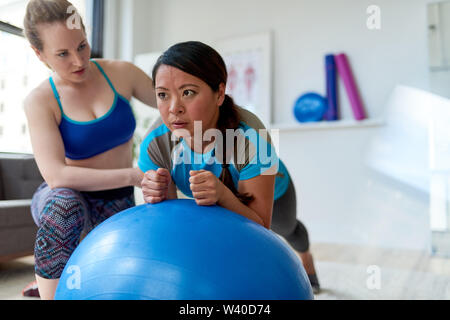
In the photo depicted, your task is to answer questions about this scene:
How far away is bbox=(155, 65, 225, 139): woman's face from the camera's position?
0.91 m

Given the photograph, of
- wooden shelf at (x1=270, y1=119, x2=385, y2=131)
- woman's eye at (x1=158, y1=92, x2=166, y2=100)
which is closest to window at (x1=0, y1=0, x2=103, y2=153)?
wooden shelf at (x1=270, y1=119, x2=385, y2=131)

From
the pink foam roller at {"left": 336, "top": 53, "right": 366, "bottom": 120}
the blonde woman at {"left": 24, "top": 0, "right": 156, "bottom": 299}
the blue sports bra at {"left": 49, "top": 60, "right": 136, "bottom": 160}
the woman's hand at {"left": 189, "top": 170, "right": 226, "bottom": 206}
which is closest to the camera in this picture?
the woman's hand at {"left": 189, "top": 170, "right": 226, "bottom": 206}

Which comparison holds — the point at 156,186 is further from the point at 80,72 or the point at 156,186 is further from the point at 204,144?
the point at 80,72

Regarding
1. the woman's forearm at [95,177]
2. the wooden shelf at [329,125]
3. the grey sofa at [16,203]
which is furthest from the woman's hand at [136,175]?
the wooden shelf at [329,125]

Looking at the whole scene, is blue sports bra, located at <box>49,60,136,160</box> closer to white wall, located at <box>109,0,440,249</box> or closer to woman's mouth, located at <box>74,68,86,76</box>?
woman's mouth, located at <box>74,68,86,76</box>

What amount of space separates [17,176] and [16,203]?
0.47 ft

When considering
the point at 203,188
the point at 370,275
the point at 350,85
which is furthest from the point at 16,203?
the point at 350,85

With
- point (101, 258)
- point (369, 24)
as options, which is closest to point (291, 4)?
point (369, 24)

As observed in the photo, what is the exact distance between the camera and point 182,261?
699 millimetres

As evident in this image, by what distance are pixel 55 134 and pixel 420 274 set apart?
6.60 feet

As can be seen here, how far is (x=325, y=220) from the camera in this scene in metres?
3.33

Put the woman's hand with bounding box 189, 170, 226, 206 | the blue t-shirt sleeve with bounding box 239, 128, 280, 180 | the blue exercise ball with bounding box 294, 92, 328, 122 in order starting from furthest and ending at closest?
the blue exercise ball with bounding box 294, 92, 328, 122 < the blue t-shirt sleeve with bounding box 239, 128, 280, 180 < the woman's hand with bounding box 189, 170, 226, 206

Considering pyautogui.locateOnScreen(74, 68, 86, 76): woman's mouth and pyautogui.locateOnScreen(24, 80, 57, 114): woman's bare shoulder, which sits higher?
pyautogui.locateOnScreen(74, 68, 86, 76): woman's mouth

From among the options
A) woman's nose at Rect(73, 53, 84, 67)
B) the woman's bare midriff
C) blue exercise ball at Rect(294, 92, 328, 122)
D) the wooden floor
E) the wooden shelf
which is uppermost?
blue exercise ball at Rect(294, 92, 328, 122)
